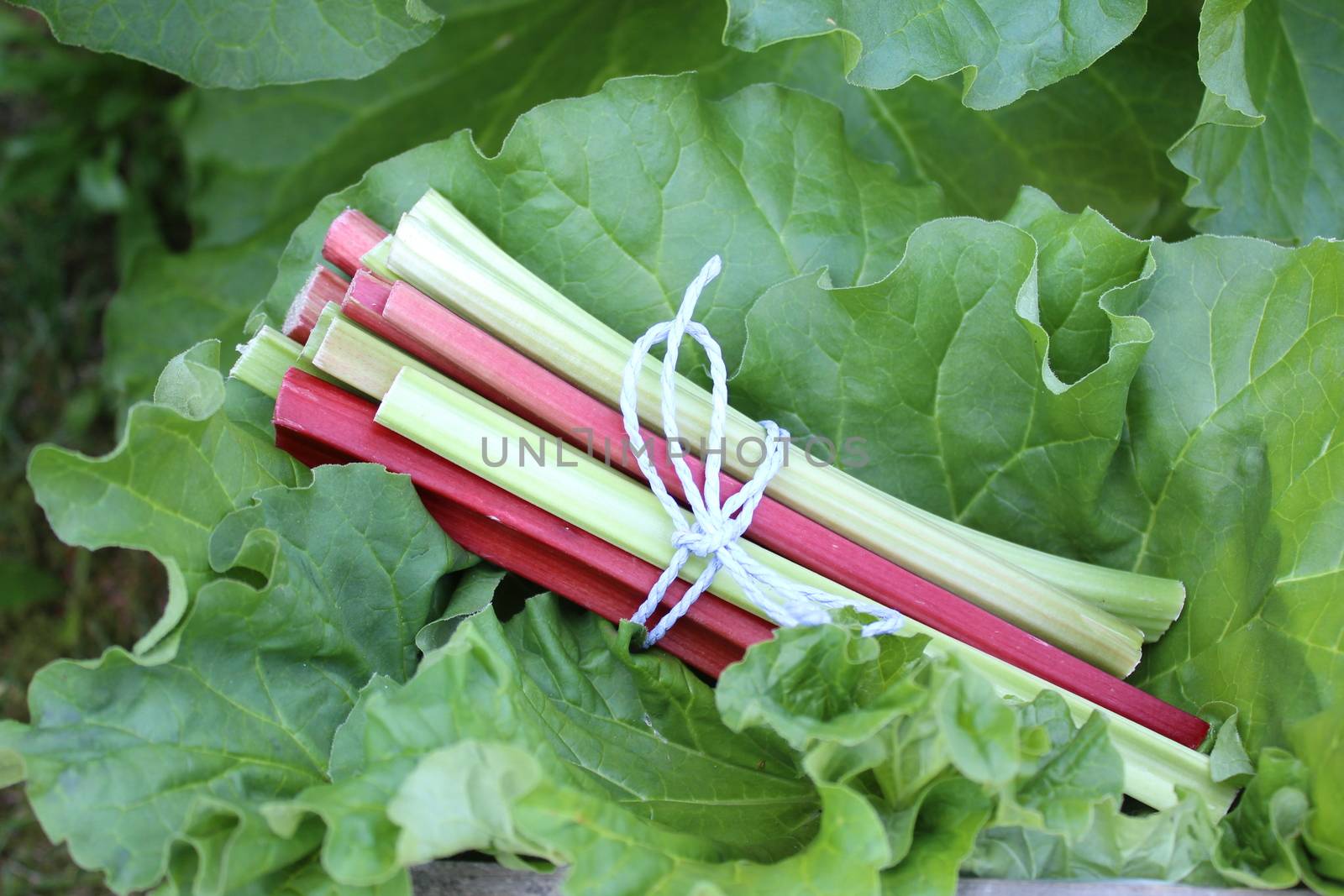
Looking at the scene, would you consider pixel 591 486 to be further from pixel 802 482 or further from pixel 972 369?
pixel 972 369

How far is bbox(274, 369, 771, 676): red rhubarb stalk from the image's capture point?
171 cm

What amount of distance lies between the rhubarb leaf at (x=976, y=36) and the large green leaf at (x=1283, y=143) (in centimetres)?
30

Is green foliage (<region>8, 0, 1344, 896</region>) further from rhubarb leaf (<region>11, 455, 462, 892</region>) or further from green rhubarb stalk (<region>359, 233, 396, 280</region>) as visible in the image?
green rhubarb stalk (<region>359, 233, 396, 280</region>)

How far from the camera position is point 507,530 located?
5.84 ft

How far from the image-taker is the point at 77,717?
1.46 m

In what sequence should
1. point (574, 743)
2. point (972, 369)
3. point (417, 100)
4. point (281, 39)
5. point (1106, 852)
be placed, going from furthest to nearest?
point (417, 100)
point (281, 39)
point (972, 369)
point (574, 743)
point (1106, 852)

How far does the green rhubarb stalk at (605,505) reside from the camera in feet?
5.47

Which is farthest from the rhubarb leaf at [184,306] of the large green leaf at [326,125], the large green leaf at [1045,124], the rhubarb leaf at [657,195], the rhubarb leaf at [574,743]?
the rhubarb leaf at [574,743]

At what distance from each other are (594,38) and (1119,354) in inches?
49.1

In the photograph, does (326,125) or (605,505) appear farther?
(326,125)

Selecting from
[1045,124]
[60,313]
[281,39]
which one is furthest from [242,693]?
[60,313]

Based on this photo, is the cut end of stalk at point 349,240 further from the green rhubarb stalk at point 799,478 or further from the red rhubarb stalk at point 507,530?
the red rhubarb stalk at point 507,530

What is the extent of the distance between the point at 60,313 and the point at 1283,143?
2.92 m

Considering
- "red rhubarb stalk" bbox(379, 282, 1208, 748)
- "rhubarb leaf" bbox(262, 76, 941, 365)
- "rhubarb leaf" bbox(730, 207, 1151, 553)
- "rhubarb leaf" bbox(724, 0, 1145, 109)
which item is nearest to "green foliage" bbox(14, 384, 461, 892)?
"red rhubarb stalk" bbox(379, 282, 1208, 748)
